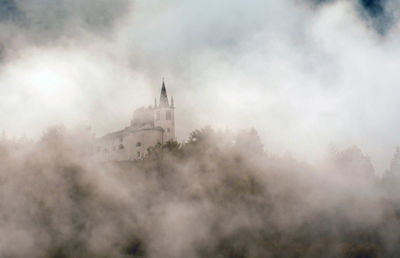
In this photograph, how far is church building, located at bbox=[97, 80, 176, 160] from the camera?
183 ft

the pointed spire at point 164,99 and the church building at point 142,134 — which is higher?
the pointed spire at point 164,99

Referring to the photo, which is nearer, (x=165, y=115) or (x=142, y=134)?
(x=142, y=134)

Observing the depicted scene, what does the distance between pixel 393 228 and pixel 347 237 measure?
3310 mm

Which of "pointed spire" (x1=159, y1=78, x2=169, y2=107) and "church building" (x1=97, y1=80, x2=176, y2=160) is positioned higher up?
"pointed spire" (x1=159, y1=78, x2=169, y2=107)

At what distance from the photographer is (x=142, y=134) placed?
186 feet

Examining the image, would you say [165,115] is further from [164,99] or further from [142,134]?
[142,134]

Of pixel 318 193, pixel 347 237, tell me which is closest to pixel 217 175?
pixel 318 193

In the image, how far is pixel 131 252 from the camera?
2767 centimetres

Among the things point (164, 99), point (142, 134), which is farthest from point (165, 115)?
point (142, 134)

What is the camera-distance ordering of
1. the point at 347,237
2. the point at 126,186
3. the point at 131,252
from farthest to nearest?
1. the point at 126,186
2. the point at 347,237
3. the point at 131,252

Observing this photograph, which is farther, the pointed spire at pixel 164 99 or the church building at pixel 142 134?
the pointed spire at pixel 164 99

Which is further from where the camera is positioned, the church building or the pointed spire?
the pointed spire

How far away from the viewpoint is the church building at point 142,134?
55.8m

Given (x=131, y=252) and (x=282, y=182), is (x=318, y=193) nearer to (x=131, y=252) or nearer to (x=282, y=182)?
(x=282, y=182)
